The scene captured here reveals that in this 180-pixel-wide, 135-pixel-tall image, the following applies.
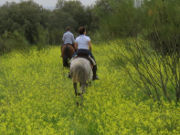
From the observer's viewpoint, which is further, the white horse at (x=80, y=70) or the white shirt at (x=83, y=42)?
the white shirt at (x=83, y=42)

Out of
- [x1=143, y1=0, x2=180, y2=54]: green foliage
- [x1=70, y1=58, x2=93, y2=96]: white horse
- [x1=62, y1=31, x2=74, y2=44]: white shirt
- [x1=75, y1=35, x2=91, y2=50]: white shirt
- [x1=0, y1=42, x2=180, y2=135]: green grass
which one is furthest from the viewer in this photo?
[x1=62, y1=31, x2=74, y2=44]: white shirt

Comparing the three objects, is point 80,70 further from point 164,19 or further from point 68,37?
point 68,37

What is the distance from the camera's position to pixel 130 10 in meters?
8.05

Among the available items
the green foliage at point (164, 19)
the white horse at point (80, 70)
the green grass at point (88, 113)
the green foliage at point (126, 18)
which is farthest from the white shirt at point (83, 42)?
the green foliage at point (164, 19)

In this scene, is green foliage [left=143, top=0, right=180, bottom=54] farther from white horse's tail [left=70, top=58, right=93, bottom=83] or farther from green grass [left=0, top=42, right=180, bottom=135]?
white horse's tail [left=70, top=58, right=93, bottom=83]

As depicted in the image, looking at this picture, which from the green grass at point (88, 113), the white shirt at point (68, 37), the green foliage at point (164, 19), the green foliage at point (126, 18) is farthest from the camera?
the white shirt at point (68, 37)

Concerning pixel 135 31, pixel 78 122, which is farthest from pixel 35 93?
pixel 135 31

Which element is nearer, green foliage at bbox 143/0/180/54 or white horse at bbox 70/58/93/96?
green foliage at bbox 143/0/180/54

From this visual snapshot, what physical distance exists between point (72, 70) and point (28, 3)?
107 feet

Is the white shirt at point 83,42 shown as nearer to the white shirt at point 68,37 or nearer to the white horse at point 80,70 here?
the white horse at point 80,70

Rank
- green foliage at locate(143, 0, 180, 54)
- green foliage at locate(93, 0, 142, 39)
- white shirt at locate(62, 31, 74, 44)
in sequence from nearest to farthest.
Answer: green foliage at locate(143, 0, 180, 54), green foliage at locate(93, 0, 142, 39), white shirt at locate(62, 31, 74, 44)

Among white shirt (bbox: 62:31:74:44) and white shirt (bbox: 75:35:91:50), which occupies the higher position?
white shirt (bbox: 62:31:74:44)

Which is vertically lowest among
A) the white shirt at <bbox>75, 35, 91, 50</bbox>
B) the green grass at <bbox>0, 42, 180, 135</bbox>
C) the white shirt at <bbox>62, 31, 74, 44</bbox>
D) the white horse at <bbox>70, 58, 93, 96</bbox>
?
the green grass at <bbox>0, 42, 180, 135</bbox>

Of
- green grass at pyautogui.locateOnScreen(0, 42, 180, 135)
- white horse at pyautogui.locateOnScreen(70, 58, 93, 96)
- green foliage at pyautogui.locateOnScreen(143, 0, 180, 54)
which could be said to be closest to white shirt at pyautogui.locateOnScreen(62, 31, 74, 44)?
green grass at pyautogui.locateOnScreen(0, 42, 180, 135)
